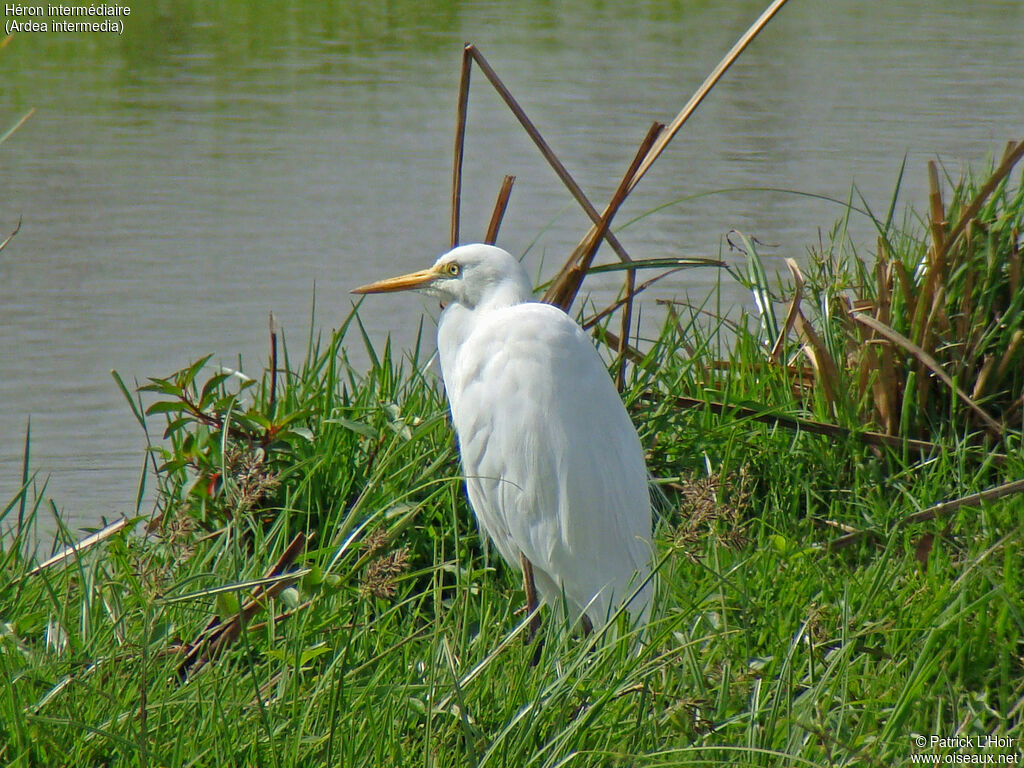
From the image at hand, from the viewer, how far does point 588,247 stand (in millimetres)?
2512

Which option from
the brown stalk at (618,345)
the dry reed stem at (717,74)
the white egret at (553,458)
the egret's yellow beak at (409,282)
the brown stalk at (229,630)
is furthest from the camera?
the brown stalk at (618,345)

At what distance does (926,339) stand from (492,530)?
105 cm

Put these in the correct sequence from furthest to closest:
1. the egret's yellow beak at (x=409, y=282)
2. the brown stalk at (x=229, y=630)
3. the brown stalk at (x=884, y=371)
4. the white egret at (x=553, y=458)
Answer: the brown stalk at (x=884, y=371), the egret's yellow beak at (x=409, y=282), the white egret at (x=553, y=458), the brown stalk at (x=229, y=630)

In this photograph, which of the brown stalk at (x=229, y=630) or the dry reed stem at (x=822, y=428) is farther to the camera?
the dry reed stem at (x=822, y=428)

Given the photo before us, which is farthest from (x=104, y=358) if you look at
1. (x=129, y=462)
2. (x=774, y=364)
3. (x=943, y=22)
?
(x=943, y=22)

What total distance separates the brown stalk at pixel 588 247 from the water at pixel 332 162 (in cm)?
28

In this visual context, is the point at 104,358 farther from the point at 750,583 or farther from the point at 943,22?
the point at 943,22

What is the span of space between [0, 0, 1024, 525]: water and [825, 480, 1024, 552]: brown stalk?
1.08m

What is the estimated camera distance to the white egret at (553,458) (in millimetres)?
2184

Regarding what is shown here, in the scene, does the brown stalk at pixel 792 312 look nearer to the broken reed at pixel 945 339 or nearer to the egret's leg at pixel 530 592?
the broken reed at pixel 945 339

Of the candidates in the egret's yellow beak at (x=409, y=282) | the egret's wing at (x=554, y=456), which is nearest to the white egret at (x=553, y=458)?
the egret's wing at (x=554, y=456)

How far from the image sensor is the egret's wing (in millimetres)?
2184

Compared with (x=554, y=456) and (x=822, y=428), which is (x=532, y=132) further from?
(x=822, y=428)

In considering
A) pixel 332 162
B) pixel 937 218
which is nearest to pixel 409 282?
pixel 937 218
